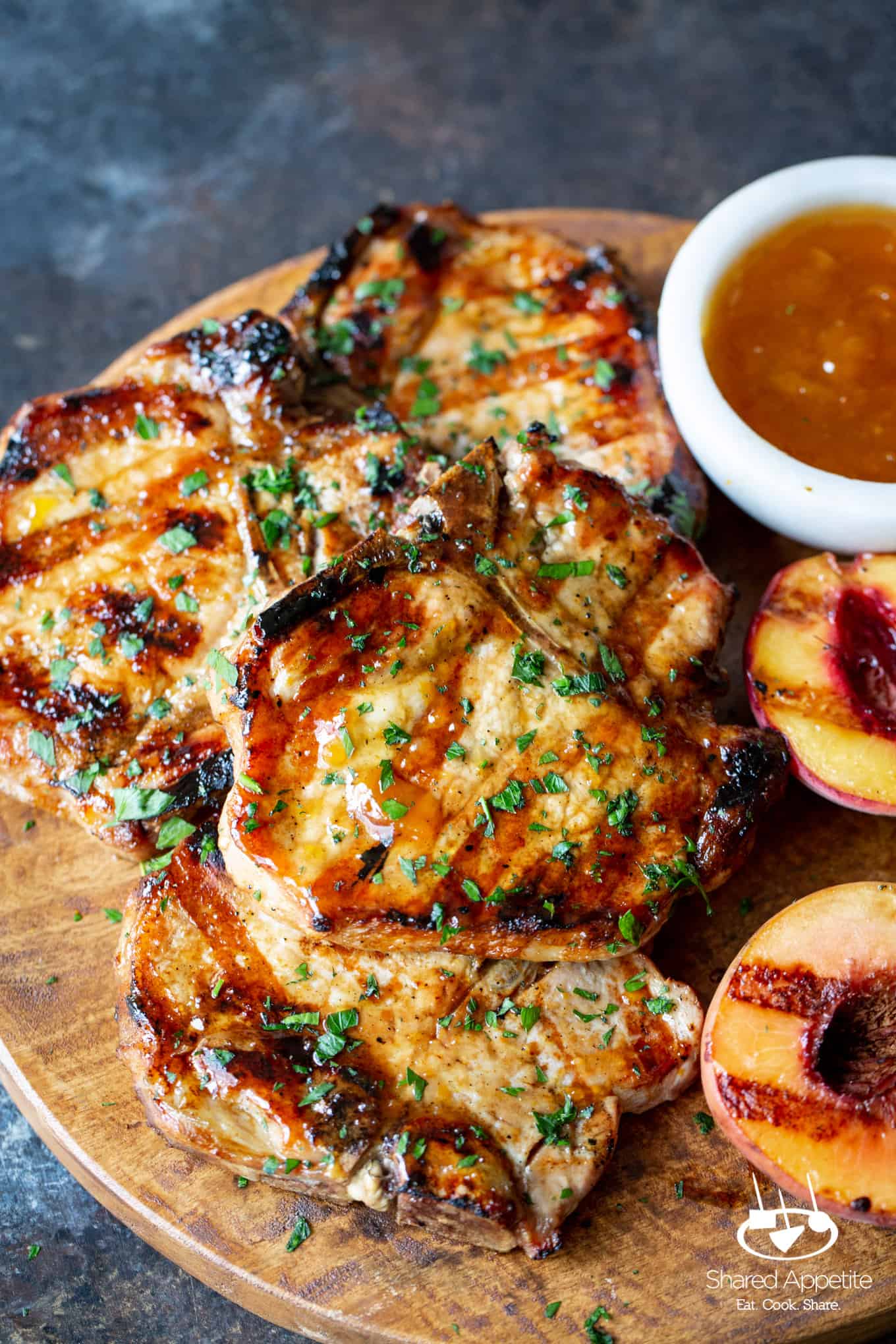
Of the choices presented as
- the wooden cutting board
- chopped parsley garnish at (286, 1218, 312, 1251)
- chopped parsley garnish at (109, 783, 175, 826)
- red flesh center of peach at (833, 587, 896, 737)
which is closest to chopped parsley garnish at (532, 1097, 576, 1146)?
the wooden cutting board

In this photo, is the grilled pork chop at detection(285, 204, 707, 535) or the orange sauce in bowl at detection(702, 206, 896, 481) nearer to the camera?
the orange sauce in bowl at detection(702, 206, 896, 481)

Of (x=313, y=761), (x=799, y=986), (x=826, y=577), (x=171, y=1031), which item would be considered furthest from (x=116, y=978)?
(x=826, y=577)

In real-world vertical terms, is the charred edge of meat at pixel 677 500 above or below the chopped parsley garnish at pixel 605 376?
below

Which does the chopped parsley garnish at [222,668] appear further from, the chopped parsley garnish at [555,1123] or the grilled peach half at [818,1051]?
the grilled peach half at [818,1051]

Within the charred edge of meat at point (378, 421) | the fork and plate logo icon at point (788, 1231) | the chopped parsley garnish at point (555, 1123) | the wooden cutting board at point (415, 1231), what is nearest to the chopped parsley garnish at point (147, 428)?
the charred edge of meat at point (378, 421)

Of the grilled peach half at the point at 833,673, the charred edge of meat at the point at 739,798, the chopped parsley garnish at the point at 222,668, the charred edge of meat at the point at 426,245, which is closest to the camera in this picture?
the chopped parsley garnish at the point at 222,668

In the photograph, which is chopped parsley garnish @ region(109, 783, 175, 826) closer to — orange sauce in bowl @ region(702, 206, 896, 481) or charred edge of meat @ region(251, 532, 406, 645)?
charred edge of meat @ region(251, 532, 406, 645)

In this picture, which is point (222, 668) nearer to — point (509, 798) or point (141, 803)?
point (141, 803)
